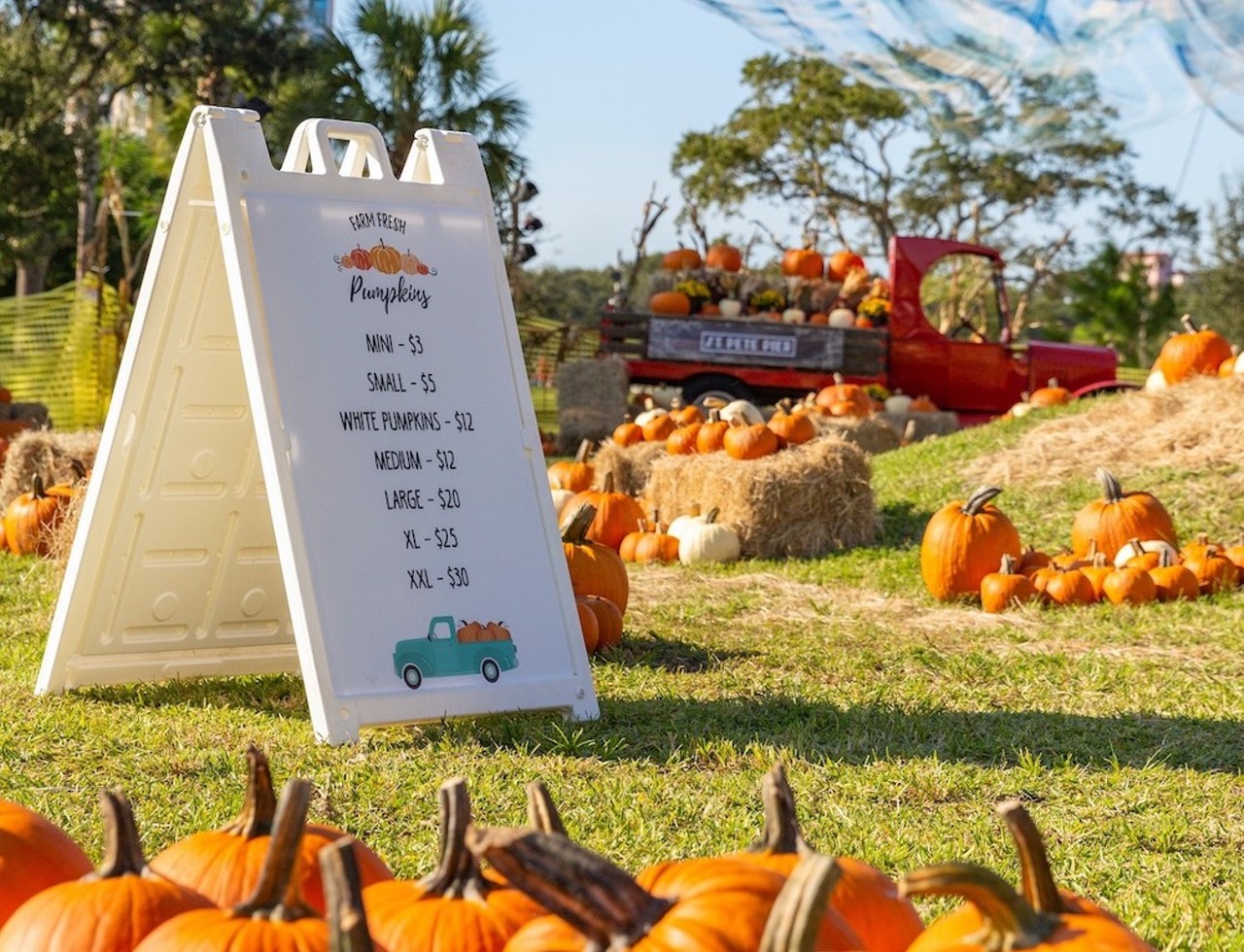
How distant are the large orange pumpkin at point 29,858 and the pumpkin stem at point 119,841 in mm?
185

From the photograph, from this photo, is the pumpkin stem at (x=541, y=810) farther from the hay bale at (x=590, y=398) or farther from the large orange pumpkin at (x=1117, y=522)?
the hay bale at (x=590, y=398)

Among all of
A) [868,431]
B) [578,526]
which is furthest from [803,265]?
[578,526]

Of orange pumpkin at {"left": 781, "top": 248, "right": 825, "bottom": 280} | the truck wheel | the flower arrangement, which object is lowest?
the truck wheel

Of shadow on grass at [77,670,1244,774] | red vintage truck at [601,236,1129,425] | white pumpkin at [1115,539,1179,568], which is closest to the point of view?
shadow on grass at [77,670,1244,774]

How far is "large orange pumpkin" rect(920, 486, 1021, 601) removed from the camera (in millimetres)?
7352

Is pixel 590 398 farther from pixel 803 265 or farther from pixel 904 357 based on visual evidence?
pixel 904 357

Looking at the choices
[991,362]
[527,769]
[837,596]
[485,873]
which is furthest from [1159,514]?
[991,362]

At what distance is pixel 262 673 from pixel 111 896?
12.0 feet

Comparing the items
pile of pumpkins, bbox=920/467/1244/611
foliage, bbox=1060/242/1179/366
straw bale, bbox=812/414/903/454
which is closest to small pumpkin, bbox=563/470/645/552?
pile of pumpkins, bbox=920/467/1244/611

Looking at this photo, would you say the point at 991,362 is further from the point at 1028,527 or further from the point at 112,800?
the point at 112,800

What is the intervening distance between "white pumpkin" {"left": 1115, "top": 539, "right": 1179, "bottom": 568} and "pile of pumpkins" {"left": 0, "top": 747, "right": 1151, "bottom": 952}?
235 inches

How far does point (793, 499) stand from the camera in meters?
9.12

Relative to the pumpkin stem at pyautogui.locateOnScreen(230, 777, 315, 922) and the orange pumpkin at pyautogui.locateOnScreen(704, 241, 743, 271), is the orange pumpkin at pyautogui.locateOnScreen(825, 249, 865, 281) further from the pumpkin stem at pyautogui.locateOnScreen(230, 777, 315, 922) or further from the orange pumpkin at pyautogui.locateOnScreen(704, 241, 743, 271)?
the pumpkin stem at pyautogui.locateOnScreen(230, 777, 315, 922)

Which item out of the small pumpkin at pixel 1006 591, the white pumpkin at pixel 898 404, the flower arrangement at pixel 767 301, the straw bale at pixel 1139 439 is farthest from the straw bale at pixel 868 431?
the small pumpkin at pixel 1006 591
